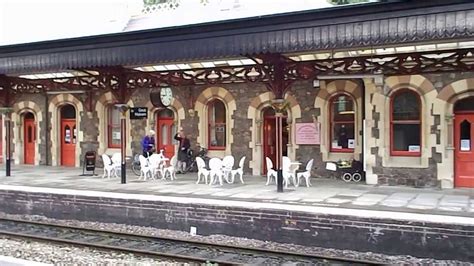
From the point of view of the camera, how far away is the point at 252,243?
896 cm

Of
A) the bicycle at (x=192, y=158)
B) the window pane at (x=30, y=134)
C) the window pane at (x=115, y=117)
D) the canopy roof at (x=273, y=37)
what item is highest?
the canopy roof at (x=273, y=37)

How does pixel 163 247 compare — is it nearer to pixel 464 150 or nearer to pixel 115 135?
pixel 464 150

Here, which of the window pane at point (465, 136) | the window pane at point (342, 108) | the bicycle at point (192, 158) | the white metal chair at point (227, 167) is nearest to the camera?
the window pane at point (465, 136)

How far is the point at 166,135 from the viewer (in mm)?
17609

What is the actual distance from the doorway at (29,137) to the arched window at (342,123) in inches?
502

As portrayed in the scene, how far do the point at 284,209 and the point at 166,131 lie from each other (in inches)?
375

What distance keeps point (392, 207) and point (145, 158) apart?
25.9 ft

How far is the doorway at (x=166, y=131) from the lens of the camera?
17.4 metres

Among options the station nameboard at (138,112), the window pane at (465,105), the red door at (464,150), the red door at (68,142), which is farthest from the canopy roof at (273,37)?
→ the red door at (68,142)

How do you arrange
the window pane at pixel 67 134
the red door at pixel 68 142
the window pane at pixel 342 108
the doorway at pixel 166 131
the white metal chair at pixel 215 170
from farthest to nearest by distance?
the window pane at pixel 67 134
the red door at pixel 68 142
the doorway at pixel 166 131
the window pane at pixel 342 108
the white metal chair at pixel 215 170

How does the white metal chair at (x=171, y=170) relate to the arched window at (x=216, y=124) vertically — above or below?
below

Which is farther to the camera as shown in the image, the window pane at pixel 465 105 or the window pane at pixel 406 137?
the window pane at pixel 406 137

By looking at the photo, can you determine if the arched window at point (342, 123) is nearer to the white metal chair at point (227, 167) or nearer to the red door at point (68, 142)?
the white metal chair at point (227, 167)

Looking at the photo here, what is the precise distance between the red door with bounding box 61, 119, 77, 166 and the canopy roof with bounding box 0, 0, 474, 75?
258 inches
